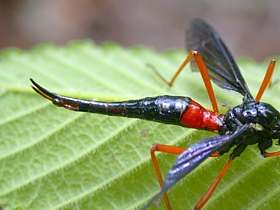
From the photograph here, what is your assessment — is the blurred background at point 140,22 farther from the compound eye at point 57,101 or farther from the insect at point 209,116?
the compound eye at point 57,101

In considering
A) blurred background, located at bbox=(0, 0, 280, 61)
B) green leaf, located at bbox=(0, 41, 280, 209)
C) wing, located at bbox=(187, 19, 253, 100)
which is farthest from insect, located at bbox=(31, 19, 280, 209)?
blurred background, located at bbox=(0, 0, 280, 61)

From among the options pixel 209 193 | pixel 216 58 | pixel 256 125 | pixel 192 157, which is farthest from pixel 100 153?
pixel 216 58

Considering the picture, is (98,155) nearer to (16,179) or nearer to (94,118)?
(94,118)

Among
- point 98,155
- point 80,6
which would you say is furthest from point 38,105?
point 80,6

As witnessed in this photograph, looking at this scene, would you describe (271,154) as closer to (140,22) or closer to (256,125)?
(256,125)

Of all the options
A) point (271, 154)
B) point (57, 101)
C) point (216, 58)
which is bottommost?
point (271, 154)

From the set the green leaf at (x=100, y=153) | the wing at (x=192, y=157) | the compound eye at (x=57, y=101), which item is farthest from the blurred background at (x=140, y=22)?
the wing at (x=192, y=157)

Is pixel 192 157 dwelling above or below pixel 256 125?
below

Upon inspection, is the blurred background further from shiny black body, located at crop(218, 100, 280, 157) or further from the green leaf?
shiny black body, located at crop(218, 100, 280, 157)
